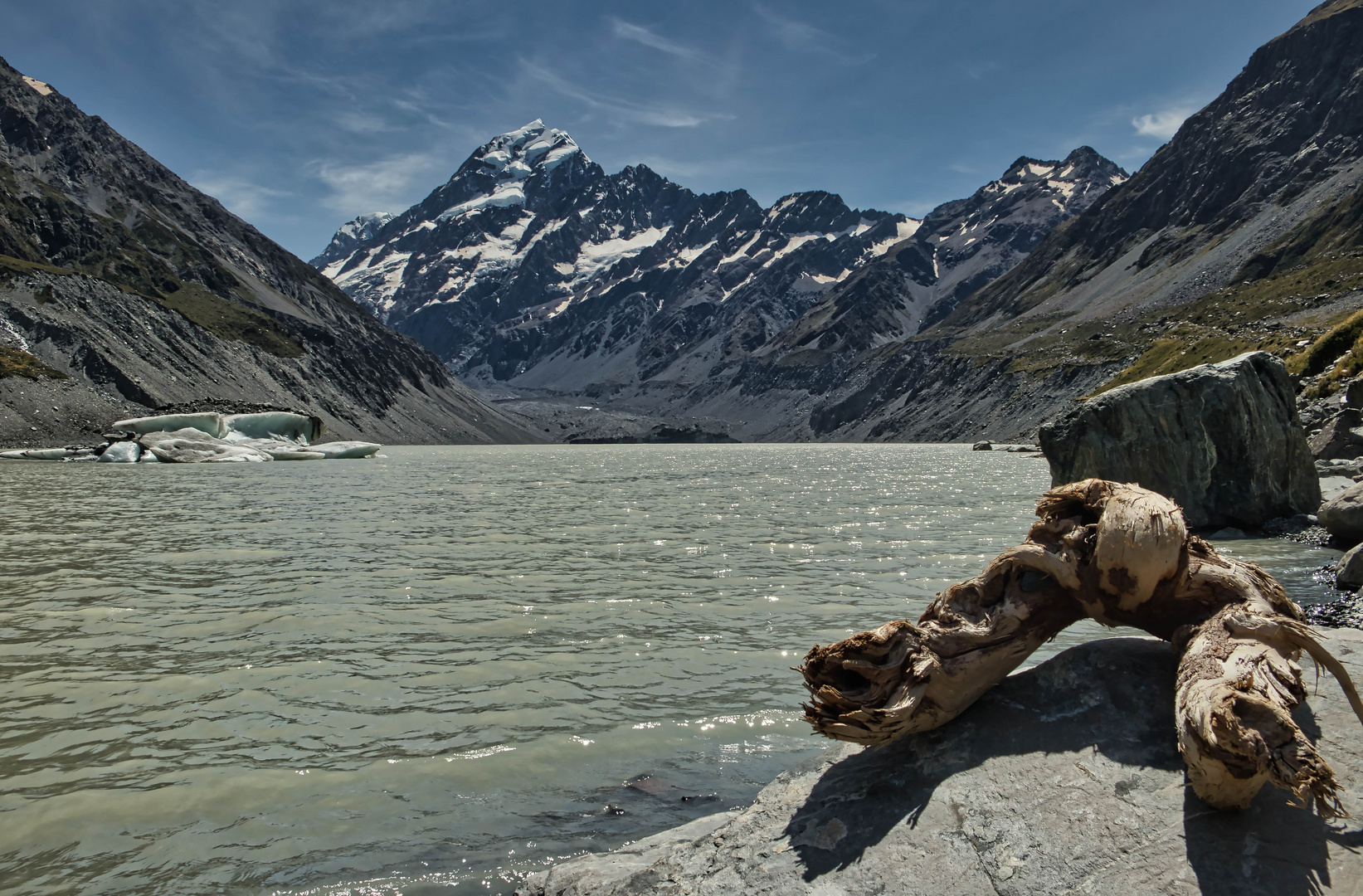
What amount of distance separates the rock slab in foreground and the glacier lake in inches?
57.0

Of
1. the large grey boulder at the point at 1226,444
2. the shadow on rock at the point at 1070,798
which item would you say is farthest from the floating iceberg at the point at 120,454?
the shadow on rock at the point at 1070,798

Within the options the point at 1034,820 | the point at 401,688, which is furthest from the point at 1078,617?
the point at 401,688

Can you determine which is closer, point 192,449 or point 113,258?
point 192,449

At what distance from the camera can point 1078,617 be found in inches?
237

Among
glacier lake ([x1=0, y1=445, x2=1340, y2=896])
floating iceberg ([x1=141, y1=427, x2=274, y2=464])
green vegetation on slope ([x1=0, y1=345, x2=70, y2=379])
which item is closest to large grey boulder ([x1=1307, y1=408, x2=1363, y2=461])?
glacier lake ([x1=0, y1=445, x2=1340, y2=896])

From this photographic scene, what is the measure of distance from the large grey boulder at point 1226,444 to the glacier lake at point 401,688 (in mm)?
2164

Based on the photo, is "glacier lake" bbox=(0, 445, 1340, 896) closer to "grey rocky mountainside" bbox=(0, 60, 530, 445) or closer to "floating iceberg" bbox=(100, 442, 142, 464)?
"floating iceberg" bbox=(100, 442, 142, 464)

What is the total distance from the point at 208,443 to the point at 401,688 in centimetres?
8535

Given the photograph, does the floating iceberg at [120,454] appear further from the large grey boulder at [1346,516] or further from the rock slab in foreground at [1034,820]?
the large grey boulder at [1346,516]

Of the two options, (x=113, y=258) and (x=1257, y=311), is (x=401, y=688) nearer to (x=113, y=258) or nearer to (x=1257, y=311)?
(x=1257, y=311)

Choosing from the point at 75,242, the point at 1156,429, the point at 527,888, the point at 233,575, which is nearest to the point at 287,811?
the point at 527,888

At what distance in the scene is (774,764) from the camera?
7.80 m

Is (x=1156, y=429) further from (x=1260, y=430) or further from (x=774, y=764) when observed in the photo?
(x=774, y=764)

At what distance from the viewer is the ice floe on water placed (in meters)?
76.8
